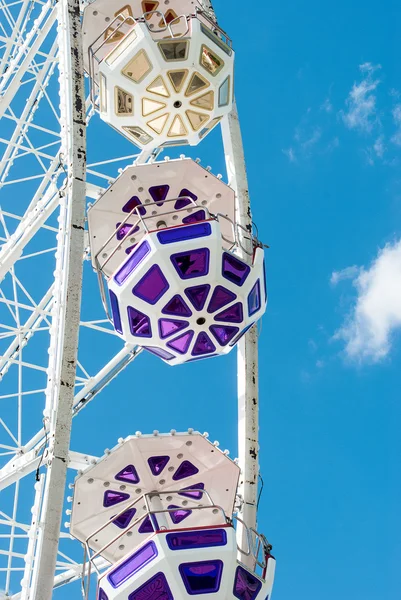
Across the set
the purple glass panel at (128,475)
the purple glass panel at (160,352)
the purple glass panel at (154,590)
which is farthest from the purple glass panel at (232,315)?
the purple glass panel at (154,590)

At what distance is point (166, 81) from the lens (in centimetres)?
1741

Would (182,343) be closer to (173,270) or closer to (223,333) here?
(223,333)

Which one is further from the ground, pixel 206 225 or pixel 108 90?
pixel 108 90

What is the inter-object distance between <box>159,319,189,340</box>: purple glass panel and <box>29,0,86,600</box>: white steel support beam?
2003mm

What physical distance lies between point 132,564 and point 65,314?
3.53 metres

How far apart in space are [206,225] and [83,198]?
1.91m

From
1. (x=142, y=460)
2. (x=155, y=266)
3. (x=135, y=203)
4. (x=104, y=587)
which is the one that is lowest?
(x=104, y=587)

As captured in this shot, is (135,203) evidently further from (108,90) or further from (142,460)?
(142,460)

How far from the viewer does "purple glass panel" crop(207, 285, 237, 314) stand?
1478cm

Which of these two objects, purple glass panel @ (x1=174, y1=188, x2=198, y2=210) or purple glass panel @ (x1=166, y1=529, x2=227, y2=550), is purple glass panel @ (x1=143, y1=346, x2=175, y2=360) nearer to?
purple glass panel @ (x1=174, y1=188, x2=198, y2=210)

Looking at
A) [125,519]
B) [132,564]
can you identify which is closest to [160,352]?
[125,519]

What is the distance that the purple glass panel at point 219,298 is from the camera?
48.5ft

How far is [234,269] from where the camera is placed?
1488cm

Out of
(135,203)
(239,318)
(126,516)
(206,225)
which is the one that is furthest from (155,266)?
(126,516)
